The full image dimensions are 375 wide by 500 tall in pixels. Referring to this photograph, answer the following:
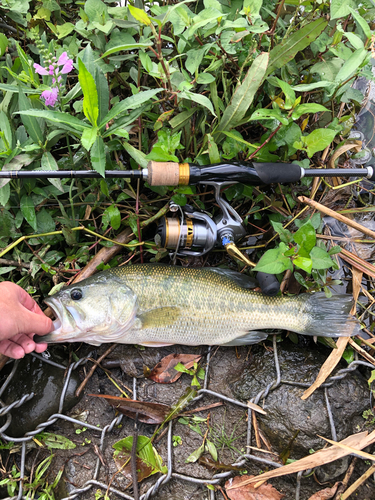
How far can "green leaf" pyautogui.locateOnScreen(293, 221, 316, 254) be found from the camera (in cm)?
248

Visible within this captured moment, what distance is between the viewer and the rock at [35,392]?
9.36 feet

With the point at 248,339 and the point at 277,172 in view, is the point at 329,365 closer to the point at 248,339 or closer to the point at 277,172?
the point at 248,339

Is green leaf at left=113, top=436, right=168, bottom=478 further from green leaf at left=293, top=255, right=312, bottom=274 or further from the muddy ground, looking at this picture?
green leaf at left=293, top=255, right=312, bottom=274

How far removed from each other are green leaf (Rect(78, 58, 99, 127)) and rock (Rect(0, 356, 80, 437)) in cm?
212

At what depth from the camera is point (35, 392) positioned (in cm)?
290

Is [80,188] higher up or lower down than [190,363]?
higher up

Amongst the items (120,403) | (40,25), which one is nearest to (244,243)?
(120,403)

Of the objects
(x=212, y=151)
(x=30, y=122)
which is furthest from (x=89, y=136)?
(x=212, y=151)

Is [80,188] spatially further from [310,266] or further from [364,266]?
[364,266]

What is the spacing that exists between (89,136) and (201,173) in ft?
2.85

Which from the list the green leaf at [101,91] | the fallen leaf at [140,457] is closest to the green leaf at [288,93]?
the green leaf at [101,91]

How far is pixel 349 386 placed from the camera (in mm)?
2895

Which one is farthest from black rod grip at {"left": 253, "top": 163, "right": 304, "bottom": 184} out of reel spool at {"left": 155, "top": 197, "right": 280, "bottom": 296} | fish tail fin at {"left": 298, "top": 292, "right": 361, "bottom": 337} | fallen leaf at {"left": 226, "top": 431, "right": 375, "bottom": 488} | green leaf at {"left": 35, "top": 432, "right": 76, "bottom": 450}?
green leaf at {"left": 35, "top": 432, "right": 76, "bottom": 450}

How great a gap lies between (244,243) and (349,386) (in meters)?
1.54
